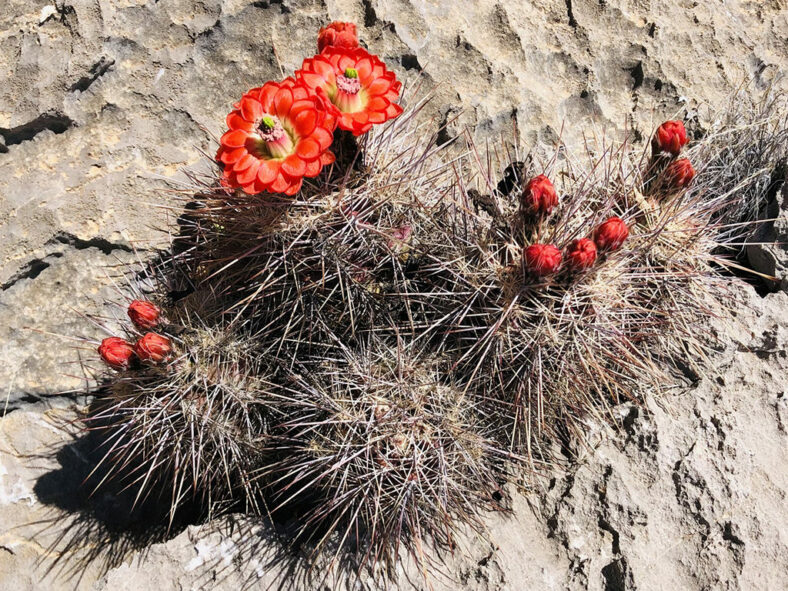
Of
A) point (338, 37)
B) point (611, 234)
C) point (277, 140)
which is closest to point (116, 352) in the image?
point (277, 140)

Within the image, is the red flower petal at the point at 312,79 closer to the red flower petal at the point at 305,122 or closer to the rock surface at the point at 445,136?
the red flower petal at the point at 305,122

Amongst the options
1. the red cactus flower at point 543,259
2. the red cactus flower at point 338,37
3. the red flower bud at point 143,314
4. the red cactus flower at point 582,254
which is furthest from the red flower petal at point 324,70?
the red flower bud at point 143,314

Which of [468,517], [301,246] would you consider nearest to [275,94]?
[301,246]

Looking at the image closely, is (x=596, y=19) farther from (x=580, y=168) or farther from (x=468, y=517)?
(x=468, y=517)

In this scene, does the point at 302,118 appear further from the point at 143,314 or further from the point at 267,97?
the point at 143,314

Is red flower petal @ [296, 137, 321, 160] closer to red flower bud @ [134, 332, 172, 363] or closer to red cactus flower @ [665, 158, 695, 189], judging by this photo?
red flower bud @ [134, 332, 172, 363]

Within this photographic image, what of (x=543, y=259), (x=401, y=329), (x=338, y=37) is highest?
(x=338, y=37)

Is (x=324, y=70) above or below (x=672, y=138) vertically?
above
